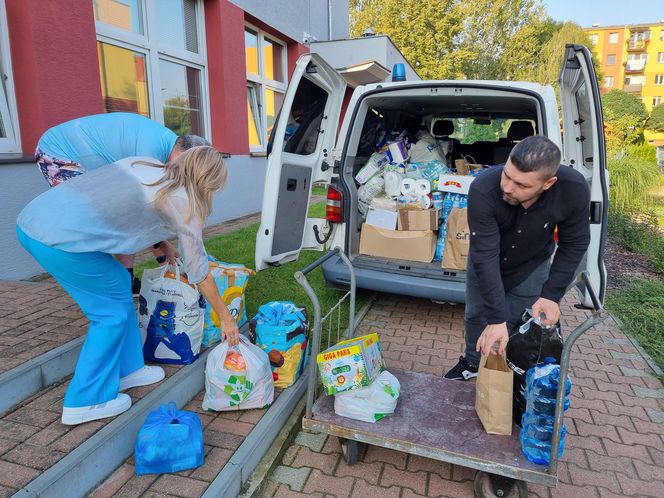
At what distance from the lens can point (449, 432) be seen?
88.7 inches

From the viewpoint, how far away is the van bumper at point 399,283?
371cm

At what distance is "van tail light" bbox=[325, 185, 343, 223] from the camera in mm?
4035

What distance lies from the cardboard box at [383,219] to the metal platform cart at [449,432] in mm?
1931

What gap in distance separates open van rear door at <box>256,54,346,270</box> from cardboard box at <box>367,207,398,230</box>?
50 cm

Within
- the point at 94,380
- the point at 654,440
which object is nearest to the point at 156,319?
the point at 94,380

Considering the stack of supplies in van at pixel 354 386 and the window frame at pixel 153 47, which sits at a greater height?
the window frame at pixel 153 47

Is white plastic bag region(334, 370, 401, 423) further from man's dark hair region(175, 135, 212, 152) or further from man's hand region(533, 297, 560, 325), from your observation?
man's dark hair region(175, 135, 212, 152)

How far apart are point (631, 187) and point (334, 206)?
7.85 meters

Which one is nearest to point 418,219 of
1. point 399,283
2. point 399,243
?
point 399,243

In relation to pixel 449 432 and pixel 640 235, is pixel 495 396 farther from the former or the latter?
pixel 640 235

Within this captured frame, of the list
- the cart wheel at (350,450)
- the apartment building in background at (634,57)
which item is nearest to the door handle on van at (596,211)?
the cart wheel at (350,450)

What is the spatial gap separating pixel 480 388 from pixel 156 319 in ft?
6.22

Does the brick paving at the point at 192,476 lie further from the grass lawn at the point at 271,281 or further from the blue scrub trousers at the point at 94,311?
the grass lawn at the point at 271,281

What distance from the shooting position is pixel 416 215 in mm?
4301
